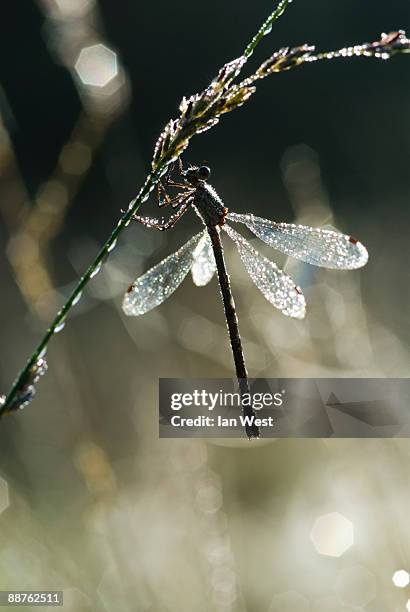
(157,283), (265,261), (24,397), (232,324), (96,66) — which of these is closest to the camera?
(24,397)

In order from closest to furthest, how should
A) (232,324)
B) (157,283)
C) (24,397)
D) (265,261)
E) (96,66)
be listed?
(24,397)
(232,324)
(157,283)
(265,261)
(96,66)

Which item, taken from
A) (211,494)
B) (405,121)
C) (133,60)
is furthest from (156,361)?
(133,60)

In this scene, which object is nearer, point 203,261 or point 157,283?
point 157,283

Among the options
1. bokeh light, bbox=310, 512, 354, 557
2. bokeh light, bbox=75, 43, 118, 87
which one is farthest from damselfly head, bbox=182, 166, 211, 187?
bokeh light, bbox=310, 512, 354, 557

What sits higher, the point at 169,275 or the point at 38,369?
the point at 169,275

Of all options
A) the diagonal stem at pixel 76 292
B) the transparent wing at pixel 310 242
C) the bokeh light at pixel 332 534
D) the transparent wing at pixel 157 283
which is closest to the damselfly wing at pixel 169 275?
the transparent wing at pixel 157 283

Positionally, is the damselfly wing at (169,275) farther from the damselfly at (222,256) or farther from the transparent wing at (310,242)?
the transparent wing at (310,242)

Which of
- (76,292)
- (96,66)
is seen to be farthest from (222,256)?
(76,292)

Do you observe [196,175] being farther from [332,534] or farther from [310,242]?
[332,534]
